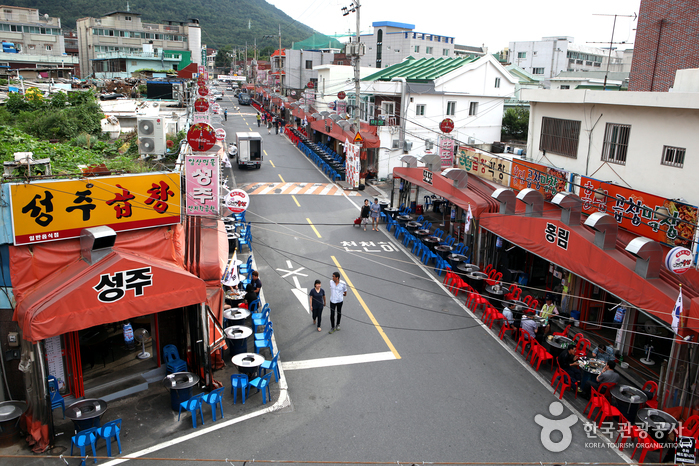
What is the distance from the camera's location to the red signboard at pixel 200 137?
43.4 ft

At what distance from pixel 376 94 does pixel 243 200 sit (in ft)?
82.2

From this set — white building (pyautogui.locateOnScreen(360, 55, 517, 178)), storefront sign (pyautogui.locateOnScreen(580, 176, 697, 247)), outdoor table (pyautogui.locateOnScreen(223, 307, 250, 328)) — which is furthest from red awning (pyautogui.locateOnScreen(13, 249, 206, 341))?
white building (pyautogui.locateOnScreen(360, 55, 517, 178))

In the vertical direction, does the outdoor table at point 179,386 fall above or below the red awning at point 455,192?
below

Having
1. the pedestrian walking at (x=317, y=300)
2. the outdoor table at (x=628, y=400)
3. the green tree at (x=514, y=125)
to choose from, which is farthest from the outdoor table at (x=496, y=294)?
the green tree at (x=514, y=125)

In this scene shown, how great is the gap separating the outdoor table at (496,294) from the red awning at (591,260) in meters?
1.58

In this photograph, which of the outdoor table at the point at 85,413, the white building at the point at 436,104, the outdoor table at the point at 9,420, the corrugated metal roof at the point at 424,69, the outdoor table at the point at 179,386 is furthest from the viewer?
the corrugated metal roof at the point at 424,69

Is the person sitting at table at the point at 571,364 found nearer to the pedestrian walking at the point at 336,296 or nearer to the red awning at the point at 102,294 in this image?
the pedestrian walking at the point at 336,296

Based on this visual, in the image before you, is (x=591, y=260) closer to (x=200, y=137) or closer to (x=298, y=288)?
(x=298, y=288)

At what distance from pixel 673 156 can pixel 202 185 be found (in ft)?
46.9

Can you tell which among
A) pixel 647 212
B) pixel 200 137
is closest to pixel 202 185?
pixel 200 137

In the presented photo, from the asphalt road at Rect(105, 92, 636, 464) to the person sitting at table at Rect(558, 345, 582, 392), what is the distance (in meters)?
0.67

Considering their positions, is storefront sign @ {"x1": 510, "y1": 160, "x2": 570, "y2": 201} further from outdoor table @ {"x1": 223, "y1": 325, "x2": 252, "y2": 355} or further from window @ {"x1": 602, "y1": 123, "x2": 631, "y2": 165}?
outdoor table @ {"x1": 223, "y1": 325, "x2": 252, "y2": 355}

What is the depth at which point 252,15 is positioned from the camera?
168000mm

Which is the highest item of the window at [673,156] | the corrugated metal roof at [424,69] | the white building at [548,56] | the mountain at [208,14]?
the mountain at [208,14]
